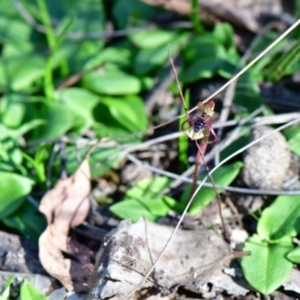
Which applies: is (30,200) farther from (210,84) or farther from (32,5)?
(32,5)

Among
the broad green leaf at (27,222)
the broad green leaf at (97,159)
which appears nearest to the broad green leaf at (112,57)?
the broad green leaf at (97,159)

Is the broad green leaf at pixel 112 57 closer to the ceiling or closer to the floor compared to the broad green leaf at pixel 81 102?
closer to the ceiling

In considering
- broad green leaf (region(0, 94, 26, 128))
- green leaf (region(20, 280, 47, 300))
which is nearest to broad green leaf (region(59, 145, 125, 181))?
broad green leaf (region(0, 94, 26, 128))

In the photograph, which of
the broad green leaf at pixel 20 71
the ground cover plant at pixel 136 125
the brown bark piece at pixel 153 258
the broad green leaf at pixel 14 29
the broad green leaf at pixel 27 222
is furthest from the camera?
the broad green leaf at pixel 14 29

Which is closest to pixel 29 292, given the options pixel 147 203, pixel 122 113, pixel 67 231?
pixel 67 231

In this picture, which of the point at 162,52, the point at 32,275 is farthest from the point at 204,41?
the point at 32,275

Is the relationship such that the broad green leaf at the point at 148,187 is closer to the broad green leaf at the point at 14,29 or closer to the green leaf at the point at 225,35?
the green leaf at the point at 225,35
